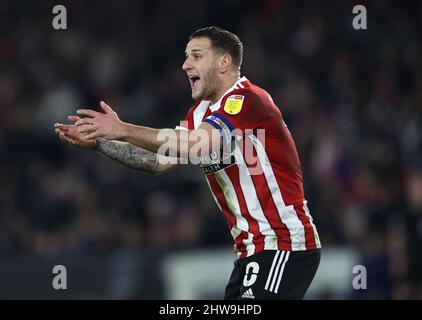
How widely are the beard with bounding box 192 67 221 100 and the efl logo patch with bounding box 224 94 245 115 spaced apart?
24cm

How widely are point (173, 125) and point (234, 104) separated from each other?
21.2 ft

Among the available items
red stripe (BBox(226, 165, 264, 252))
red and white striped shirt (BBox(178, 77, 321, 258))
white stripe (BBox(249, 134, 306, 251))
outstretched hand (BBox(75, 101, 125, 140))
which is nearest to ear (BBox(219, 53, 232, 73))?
red and white striped shirt (BBox(178, 77, 321, 258))

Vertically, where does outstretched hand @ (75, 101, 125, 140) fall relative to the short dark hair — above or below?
below

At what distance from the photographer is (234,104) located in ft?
19.6

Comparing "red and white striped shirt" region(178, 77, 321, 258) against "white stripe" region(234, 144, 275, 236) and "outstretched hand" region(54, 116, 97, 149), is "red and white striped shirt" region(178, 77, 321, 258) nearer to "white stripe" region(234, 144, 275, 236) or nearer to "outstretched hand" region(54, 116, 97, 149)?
"white stripe" region(234, 144, 275, 236)

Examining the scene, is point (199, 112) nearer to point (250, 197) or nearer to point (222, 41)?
point (222, 41)

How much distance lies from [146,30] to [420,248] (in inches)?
277

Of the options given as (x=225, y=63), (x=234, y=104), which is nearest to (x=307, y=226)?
(x=234, y=104)

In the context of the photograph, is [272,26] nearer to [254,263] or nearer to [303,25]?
[303,25]

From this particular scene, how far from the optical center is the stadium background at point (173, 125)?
409 inches

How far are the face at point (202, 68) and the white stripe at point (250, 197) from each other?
0.46 meters

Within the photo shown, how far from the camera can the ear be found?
626 cm
